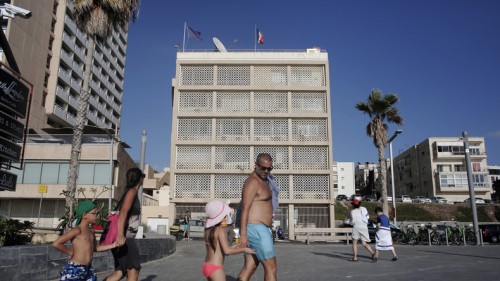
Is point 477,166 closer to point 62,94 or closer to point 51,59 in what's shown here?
point 62,94

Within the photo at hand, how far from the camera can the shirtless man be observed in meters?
4.70

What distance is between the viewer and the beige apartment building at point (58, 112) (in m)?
35.0

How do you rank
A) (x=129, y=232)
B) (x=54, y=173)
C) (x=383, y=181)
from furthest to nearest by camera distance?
1. (x=54, y=173)
2. (x=383, y=181)
3. (x=129, y=232)

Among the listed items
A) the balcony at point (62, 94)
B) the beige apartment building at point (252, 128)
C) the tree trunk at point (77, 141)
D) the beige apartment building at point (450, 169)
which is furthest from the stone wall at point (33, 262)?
the beige apartment building at point (450, 169)

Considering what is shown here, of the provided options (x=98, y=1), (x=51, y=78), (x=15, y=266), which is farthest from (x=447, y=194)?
(x=15, y=266)

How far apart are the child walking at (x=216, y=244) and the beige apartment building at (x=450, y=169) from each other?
2903 inches

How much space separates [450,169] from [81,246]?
77051 millimetres

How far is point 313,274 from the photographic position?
862 centimetres

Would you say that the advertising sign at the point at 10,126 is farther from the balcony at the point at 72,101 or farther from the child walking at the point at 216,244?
the balcony at the point at 72,101

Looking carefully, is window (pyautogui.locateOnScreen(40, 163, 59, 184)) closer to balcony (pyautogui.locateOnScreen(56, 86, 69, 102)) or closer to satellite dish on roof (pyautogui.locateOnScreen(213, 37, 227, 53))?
balcony (pyautogui.locateOnScreen(56, 86, 69, 102))

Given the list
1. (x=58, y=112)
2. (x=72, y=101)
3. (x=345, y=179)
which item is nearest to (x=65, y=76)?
(x=72, y=101)

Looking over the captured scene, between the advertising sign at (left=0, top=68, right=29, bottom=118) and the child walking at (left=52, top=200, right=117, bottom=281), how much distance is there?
584cm

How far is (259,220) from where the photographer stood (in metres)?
4.81

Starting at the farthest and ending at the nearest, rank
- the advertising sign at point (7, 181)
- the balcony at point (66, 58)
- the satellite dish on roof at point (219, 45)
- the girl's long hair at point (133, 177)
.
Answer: the balcony at point (66, 58) < the satellite dish on roof at point (219, 45) < the advertising sign at point (7, 181) < the girl's long hair at point (133, 177)
